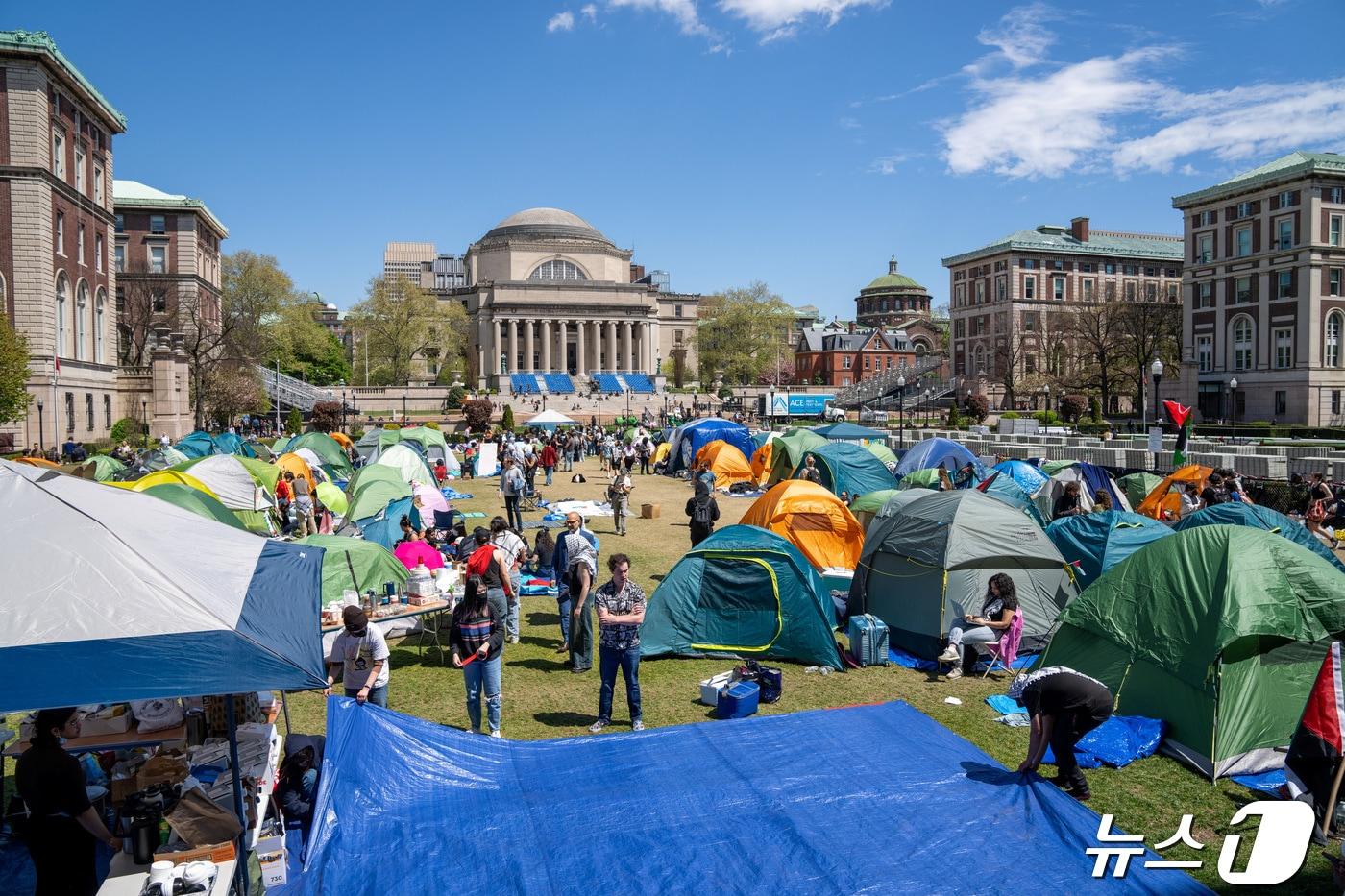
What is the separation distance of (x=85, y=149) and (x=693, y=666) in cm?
5075

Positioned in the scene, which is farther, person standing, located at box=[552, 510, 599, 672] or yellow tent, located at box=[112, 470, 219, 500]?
yellow tent, located at box=[112, 470, 219, 500]

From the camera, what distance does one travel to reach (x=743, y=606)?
35.8 ft

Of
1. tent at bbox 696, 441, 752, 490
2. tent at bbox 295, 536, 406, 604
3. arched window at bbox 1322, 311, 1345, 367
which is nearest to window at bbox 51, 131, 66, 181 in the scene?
tent at bbox 696, 441, 752, 490

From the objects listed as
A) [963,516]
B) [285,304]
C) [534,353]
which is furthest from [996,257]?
[963,516]

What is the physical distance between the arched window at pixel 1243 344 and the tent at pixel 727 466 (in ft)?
131

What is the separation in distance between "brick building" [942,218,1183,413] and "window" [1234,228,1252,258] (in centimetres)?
1782

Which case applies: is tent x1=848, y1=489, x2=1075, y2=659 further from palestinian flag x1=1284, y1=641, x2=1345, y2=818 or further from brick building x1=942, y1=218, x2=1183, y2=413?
brick building x1=942, y1=218, x2=1183, y2=413

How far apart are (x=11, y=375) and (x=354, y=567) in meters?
28.7

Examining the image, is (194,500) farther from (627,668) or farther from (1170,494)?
(1170,494)

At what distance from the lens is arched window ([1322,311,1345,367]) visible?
4978 cm

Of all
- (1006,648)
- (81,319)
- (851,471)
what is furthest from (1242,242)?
(81,319)

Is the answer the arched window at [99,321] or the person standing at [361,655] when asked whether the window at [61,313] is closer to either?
the arched window at [99,321]

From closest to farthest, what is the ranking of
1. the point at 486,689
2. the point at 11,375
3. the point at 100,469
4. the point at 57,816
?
the point at 57,816, the point at 486,689, the point at 100,469, the point at 11,375

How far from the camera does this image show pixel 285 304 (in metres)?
74.7
